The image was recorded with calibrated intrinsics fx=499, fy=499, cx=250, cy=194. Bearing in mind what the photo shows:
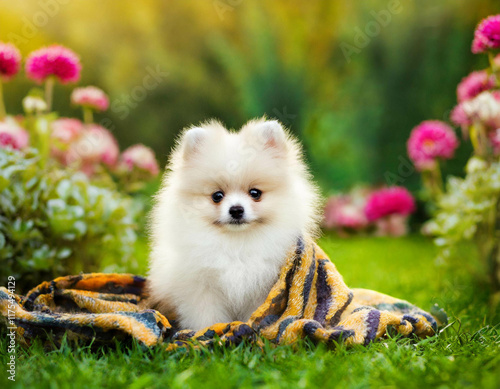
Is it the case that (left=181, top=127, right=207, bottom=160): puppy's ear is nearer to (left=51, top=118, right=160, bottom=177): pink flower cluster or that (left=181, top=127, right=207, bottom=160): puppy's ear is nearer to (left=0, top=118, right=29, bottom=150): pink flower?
(left=0, top=118, right=29, bottom=150): pink flower

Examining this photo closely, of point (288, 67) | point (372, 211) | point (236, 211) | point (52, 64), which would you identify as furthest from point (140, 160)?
point (372, 211)

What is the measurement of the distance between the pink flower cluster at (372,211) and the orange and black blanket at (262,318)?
137 inches

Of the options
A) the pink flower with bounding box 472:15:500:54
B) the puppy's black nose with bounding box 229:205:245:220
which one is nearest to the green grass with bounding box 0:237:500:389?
the puppy's black nose with bounding box 229:205:245:220

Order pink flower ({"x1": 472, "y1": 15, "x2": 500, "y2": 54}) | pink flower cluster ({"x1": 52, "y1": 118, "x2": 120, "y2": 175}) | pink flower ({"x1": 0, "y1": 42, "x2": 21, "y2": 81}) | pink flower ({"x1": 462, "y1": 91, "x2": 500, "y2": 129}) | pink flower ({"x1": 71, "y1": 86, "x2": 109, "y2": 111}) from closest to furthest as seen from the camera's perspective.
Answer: pink flower ({"x1": 472, "y1": 15, "x2": 500, "y2": 54}), pink flower ({"x1": 462, "y1": 91, "x2": 500, "y2": 129}), pink flower ({"x1": 0, "y1": 42, "x2": 21, "y2": 81}), pink flower ({"x1": 71, "y1": 86, "x2": 109, "y2": 111}), pink flower cluster ({"x1": 52, "y1": 118, "x2": 120, "y2": 175})

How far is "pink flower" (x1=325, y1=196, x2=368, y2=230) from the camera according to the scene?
5734 mm

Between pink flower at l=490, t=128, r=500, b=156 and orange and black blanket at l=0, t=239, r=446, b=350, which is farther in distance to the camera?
pink flower at l=490, t=128, r=500, b=156

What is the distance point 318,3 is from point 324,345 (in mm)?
5245

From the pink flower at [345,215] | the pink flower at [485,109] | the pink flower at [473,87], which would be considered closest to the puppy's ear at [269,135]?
the pink flower at [485,109]

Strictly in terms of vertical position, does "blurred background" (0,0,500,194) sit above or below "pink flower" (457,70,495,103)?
above

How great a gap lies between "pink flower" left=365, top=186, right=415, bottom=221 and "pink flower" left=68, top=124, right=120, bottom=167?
3.09 meters

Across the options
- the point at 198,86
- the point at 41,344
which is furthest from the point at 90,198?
the point at 198,86

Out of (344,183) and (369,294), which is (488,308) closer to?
(369,294)

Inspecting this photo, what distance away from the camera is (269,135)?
1.98 meters

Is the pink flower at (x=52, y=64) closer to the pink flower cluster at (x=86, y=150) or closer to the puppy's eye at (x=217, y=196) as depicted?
the pink flower cluster at (x=86, y=150)
